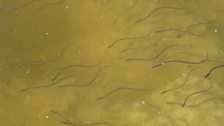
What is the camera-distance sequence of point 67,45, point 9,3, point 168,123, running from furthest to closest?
1. point 9,3
2. point 67,45
3. point 168,123

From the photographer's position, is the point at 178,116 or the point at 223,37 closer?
the point at 178,116

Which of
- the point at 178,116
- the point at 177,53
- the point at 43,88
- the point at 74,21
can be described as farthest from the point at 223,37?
the point at 43,88

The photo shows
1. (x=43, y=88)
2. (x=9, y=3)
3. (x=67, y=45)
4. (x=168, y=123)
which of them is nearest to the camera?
(x=168, y=123)

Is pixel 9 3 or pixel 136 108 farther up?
pixel 9 3

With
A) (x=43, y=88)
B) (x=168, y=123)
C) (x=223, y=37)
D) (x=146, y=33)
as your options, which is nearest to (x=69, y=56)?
(x=43, y=88)

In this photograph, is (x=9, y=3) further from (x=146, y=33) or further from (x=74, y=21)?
(x=146, y=33)

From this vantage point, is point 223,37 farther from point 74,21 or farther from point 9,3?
point 9,3
